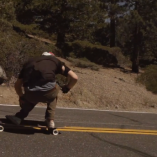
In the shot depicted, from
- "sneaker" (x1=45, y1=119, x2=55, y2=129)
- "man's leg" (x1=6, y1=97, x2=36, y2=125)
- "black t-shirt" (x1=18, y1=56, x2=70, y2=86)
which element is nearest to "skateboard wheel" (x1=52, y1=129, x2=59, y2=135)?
"sneaker" (x1=45, y1=119, x2=55, y2=129)

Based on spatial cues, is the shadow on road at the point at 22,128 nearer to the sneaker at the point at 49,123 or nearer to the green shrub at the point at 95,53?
the sneaker at the point at 49,123

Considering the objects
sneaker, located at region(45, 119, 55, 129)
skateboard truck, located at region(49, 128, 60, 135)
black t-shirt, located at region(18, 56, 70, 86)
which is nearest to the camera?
black t-shirt, located at region(18, 56, 70, 86)

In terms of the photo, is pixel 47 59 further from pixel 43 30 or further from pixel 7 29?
pixel 43 30

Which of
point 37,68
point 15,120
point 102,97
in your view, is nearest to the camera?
point 37,68

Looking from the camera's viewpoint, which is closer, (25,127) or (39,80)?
(39,80)

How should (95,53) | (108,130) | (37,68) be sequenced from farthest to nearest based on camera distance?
1. (95,53)
2. (108,130)
3. (37,68)

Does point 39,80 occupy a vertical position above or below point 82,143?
above

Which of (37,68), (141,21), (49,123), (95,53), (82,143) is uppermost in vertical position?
(37,68)

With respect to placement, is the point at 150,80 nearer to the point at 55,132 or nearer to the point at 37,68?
the point at 55,132

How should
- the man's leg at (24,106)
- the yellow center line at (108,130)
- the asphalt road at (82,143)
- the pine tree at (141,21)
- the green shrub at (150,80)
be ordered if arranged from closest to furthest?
the asphalt road at (82,143) < the man's leg at (24,106) < the yellow center line at (108,130) < the green shrub at (150,80) < the pine tree at (141,21)

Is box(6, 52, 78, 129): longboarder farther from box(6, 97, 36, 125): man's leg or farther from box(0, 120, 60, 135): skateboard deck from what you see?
box(0, 120, 60, 135): skateboard deck

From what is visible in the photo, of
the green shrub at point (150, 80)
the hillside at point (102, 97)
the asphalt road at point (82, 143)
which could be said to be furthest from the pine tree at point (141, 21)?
the asphalt road at point (82, 143)

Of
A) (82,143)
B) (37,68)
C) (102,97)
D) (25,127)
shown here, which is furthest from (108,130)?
(102,97)

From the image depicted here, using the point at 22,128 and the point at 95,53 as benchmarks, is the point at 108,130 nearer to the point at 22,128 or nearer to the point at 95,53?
the point at 22,128
